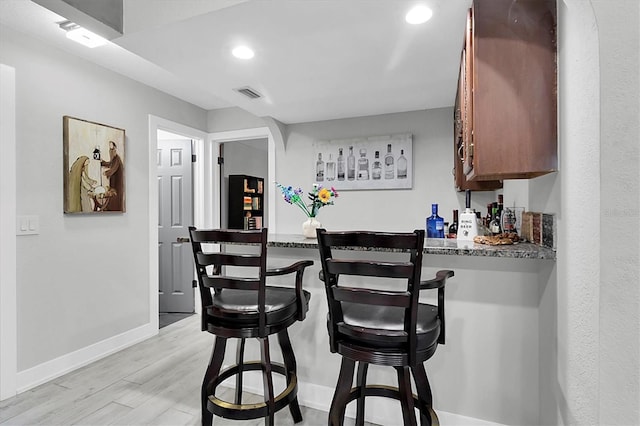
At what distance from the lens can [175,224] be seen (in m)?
4.04

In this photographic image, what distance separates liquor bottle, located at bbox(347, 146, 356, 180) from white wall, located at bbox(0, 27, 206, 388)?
6.50 ft

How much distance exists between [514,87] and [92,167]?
2.98 m

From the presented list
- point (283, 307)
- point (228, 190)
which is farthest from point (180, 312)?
point (283, 307)

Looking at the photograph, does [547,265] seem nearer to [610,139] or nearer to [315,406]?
[610,139]

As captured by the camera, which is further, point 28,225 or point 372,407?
point 28,225

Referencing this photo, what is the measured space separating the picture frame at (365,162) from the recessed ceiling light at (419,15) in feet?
5.31

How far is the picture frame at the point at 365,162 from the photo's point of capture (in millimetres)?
3270

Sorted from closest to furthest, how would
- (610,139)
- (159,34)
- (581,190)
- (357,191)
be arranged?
(610,139)
(581,190)
(159,34)
(357,191)

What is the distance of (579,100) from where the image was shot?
105 centimetres

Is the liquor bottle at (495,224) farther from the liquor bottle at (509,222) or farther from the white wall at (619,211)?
the white wall at (619,211)

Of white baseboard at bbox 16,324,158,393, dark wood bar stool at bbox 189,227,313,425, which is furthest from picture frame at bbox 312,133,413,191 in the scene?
white baseboard at bbox 16,324,158,393

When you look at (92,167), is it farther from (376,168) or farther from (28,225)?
(376,168)

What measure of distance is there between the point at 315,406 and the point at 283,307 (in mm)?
859

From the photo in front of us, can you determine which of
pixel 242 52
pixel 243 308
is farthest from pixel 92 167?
pixel 243 308
